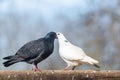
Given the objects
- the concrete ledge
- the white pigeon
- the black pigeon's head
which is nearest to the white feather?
the white pigeon

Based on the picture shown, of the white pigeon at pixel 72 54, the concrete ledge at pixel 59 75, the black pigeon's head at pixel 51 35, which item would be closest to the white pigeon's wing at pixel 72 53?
the white pigeon at pixel 72 54

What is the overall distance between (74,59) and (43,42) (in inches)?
22.5

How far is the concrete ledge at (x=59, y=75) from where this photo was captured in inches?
174

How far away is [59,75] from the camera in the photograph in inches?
180

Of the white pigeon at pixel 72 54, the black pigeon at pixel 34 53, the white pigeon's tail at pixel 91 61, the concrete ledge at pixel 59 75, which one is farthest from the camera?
the white pigeon at pixel 72 54

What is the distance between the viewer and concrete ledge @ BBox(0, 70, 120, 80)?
14.5 ft

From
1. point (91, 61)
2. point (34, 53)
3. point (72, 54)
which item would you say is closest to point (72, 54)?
point (72, 54)

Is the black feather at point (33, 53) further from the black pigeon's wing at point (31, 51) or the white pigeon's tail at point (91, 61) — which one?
the white pigeon's tail at point (91, 61)

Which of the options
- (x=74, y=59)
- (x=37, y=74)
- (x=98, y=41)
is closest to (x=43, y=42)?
(x=74, y=59)

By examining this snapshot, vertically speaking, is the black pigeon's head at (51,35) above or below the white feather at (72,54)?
above

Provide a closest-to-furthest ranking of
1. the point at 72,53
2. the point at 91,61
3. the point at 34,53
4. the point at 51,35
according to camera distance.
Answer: the point at 34,53, the point at 91,61, the point at 51,35, the point at 72,53

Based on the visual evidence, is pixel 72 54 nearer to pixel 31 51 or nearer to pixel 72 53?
pixel 72 53

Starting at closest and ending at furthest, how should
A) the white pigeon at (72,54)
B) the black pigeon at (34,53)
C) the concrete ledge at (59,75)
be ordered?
1. the concrete ledge at (59,75)
2. the black pigeon at (34,53)
3. the white pigeon at (72,54)

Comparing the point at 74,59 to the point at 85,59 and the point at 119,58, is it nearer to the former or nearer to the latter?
the point at 85,59
